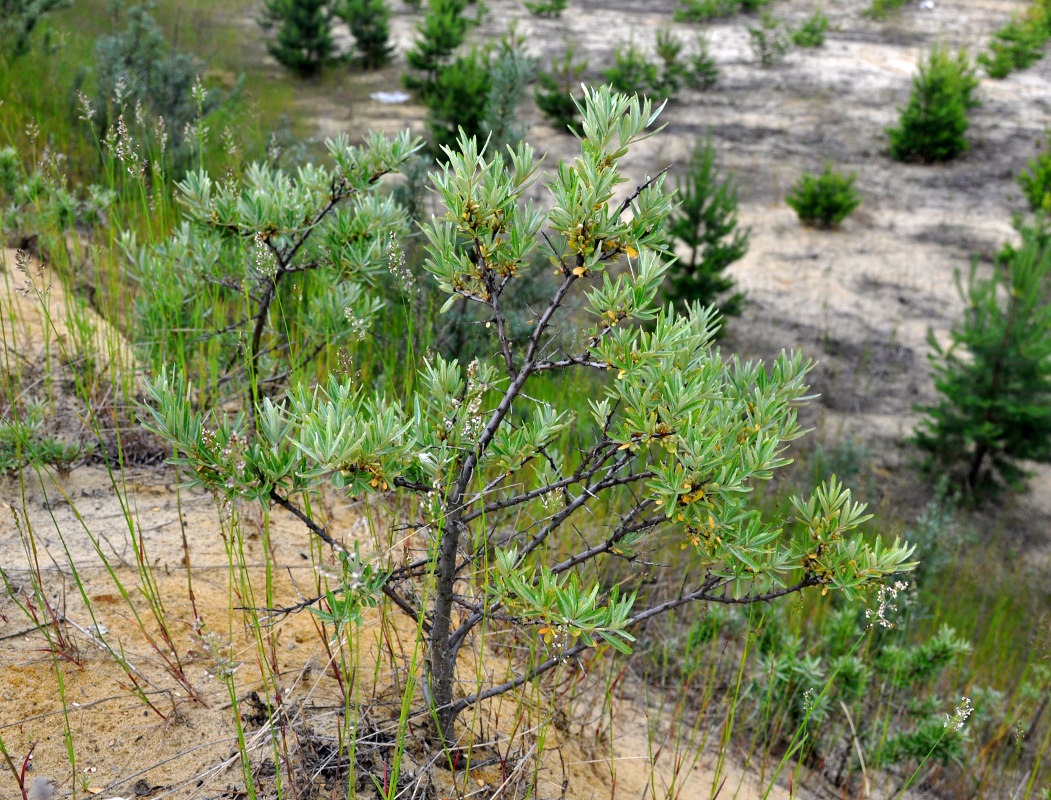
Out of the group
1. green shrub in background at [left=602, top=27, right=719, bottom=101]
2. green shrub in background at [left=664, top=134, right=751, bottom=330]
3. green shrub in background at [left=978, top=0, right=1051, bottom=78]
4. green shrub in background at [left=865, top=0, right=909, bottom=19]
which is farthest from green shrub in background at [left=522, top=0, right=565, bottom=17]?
green shrub in background at [left=664, top=134, right=751, bottom=330]

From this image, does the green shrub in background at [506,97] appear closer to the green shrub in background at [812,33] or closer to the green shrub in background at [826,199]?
the green shrub in background at [826,199]

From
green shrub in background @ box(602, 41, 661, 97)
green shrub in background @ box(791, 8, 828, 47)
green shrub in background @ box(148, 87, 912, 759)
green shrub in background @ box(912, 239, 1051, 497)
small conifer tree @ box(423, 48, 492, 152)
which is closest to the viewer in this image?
green shrub in background @ box(148, 87, 912, 759)

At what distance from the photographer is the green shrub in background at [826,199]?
9.84 m

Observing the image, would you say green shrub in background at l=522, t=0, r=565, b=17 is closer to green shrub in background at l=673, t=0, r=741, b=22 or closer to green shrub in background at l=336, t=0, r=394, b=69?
green shrub in background at l=673, t=0, r=741, b=22

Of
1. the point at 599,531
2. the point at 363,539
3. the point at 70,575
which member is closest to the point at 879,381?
the point at 599,531

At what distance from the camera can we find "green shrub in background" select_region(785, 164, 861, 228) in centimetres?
984

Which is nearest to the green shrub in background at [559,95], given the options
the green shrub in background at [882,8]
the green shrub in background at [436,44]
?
the green shrub in background at [436,44]

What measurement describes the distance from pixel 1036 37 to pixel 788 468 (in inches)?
466

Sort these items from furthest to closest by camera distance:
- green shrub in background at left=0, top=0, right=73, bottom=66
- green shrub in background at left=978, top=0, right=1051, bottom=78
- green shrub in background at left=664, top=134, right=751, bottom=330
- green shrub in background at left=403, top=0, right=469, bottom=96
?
green shrub in background at left=978, top=0, right=1051, bottom=78, green shrub in background at left=403, top=0, right=469, bottom=96, green shrub in background at left=664, top=134, right=751, bottom=330, green shrub in background at left=0, top=0, right=73, bottom=66

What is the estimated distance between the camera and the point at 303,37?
12.5 metres

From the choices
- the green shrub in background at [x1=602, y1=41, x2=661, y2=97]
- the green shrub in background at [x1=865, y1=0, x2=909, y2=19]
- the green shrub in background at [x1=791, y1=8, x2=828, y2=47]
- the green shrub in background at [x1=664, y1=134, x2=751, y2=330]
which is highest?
the green shrub in background at [x1=865, y1=0, x2=909, y2=19]

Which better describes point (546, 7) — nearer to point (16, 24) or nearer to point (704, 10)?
point (704, 10)

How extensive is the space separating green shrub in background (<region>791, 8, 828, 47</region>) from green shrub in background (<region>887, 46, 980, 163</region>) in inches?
132

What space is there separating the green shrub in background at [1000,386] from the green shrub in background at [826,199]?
122 inches
